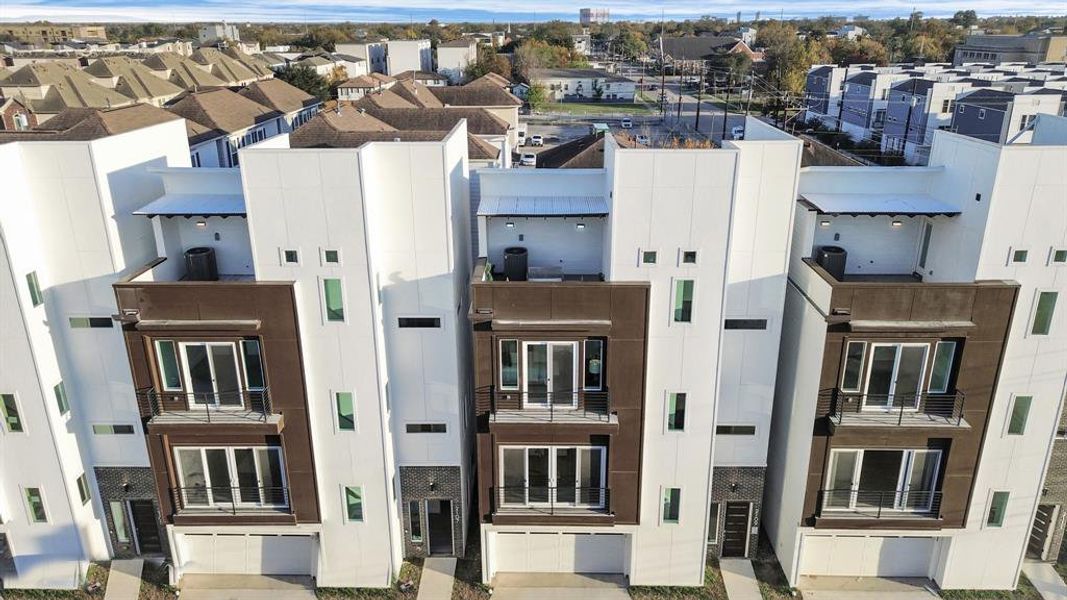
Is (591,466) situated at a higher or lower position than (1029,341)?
lower

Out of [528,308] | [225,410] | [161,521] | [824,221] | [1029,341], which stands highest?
[824,221]

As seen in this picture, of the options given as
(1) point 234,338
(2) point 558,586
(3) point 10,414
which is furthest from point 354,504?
(3) point 10,414

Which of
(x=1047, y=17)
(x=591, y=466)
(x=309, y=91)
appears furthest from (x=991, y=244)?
(x=1047, y=17)

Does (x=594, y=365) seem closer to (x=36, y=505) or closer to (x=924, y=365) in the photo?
(x=924, y=365)

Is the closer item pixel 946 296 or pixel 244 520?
Answer: pixel 946 296

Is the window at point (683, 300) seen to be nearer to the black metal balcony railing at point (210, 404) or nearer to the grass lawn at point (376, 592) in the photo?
the black metal balcony railing at point (210, 404)

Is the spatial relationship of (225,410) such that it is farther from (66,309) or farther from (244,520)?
(66,309)
